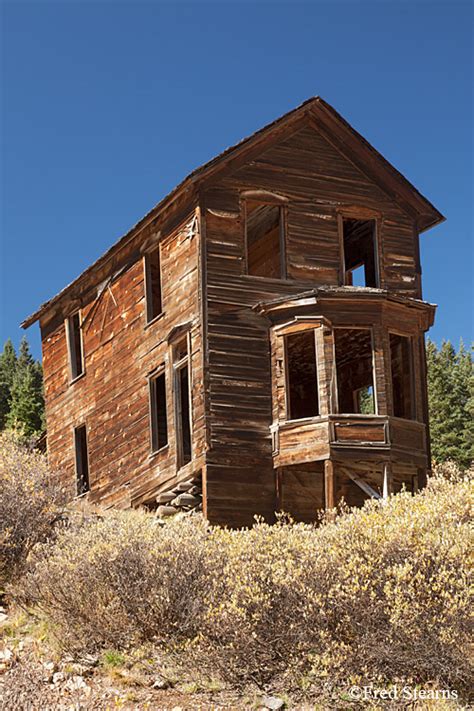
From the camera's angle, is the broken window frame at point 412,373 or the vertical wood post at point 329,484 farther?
the broken window frame at point 412,373

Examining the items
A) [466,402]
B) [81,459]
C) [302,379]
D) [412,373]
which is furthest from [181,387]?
[466,402]

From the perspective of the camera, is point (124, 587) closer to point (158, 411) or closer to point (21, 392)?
point (158, 411)

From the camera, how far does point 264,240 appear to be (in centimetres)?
2944

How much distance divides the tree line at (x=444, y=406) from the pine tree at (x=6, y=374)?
1.38 meters

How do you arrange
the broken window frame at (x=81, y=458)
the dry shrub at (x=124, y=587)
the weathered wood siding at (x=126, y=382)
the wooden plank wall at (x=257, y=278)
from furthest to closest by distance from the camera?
the broken window frame at (x=81, y=458), the weathered wood siding at (x=126, y=382), the wooden plank wall at (x=257, y=278), the dry shrub at (x=124, y=587)

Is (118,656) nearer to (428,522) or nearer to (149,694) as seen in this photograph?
(149,694)

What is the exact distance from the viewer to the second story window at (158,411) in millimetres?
27047

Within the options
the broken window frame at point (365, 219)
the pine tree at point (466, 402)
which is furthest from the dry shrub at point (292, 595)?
the pine tree at point (466, 402)

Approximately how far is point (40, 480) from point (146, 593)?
551 centimetres

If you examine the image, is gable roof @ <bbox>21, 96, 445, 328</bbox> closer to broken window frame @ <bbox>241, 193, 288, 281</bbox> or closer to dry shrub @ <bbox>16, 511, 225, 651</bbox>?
broken window frame @ <bbox>241, 193, 288, 281</bbox>

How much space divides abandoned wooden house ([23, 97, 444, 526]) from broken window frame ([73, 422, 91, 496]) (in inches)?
37.8

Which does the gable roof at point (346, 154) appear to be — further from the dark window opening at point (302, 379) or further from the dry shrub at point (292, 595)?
the dry shrub at point (292, 595)

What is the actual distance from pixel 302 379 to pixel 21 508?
11760 mm

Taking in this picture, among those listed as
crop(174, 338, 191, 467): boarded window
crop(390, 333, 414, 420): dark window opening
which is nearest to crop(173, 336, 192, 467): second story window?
crop(174, 338, 191, 467): boarded window
